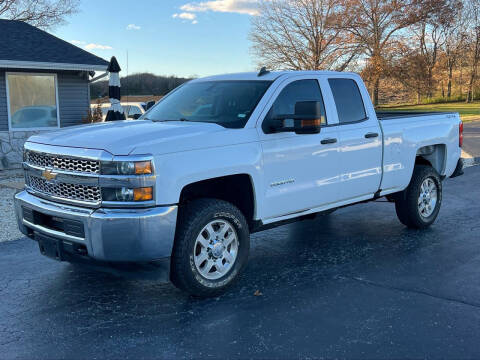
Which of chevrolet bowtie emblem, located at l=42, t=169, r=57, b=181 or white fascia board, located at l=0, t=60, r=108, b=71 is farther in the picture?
white fascia board, located at l=0, t=60, r=108, b=71

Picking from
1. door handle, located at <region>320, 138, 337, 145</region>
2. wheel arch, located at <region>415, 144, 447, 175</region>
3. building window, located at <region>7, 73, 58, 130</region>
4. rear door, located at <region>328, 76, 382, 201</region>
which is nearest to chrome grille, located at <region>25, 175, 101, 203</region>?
door handle, located at <region>320, 138, 337, 145</region>

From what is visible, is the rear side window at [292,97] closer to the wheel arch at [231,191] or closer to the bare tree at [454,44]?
the wheel arch at [231,191]

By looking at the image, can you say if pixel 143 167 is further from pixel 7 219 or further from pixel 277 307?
pixel 7 219

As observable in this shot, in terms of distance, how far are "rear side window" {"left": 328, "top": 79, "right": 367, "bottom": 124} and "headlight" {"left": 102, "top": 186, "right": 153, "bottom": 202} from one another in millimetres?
2572

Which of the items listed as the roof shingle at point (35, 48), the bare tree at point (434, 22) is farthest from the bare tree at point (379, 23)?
the roof shingle at point (35, 48)

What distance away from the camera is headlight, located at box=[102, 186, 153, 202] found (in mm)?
4180

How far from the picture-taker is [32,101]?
614 inches

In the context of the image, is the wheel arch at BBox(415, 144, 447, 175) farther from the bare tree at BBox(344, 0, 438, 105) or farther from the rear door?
the bare tree at BBox(344, 0, 438, 105)

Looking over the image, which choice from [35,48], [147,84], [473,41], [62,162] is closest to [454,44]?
[473,41]

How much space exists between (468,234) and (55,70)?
1287 centimetres

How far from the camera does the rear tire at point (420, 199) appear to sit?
22.9 ft

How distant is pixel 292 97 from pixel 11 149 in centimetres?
1152

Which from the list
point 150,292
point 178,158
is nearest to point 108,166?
point 178,158

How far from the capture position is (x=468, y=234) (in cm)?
690
